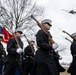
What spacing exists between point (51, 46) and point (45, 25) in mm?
638

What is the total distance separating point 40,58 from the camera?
33.0ft

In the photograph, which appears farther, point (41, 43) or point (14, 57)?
point (14, 57)

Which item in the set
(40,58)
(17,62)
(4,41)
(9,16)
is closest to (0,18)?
(9,16)

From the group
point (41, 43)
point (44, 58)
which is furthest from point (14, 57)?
point (41, 43)

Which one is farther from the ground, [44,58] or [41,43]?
[41,43]

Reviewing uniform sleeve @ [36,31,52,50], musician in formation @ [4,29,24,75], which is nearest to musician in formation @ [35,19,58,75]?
uniform sleeve @ [36,31,52,50]

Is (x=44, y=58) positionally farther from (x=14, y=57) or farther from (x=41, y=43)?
(x=14, y=57)

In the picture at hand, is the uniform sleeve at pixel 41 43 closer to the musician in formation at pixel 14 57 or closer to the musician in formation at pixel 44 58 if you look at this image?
the musician in formation at pixel 44 58

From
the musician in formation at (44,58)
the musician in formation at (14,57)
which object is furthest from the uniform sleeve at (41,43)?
the musician in formation at (14,57)

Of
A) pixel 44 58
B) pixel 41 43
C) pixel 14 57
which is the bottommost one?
pixel 44 58

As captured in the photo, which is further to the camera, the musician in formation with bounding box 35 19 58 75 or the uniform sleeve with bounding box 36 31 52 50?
the musician in formation with bounding box 35 19 58 75

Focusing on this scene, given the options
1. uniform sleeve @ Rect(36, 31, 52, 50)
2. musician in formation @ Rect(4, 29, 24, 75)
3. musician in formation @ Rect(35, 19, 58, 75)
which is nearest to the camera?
uniform sleeve @ Rect(36, 31, 52, 50)

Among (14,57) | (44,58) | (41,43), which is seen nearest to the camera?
(41,43)

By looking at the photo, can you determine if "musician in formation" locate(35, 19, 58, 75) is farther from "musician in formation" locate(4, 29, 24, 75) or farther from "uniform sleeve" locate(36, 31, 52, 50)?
"musician in formation" locate(4, 29, 24, 75)
